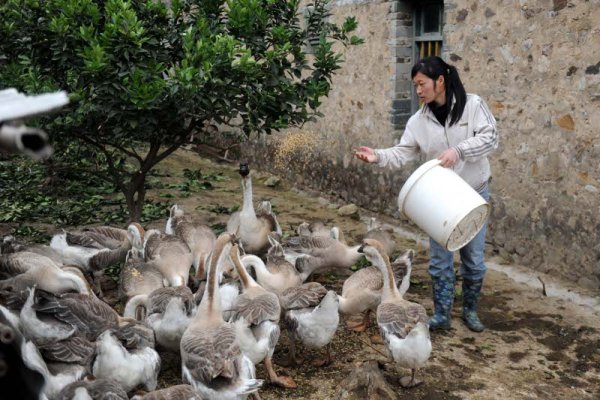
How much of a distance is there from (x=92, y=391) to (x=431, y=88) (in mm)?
3902

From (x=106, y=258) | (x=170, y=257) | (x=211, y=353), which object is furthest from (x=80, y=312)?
(x=106, y=258)

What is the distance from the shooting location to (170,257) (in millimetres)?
6992

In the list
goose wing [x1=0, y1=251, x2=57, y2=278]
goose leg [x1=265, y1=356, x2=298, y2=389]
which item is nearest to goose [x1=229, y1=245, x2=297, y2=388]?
goose leg [x1=265, y1=356, x2=298, y2=389]

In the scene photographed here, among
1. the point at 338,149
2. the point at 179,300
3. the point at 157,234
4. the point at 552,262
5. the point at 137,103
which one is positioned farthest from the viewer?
the point at 338,149

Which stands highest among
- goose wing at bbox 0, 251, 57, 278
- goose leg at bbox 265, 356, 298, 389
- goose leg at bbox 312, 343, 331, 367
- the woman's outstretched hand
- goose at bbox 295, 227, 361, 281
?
the woman's outstretched hand

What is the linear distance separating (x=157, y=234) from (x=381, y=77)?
218 inches

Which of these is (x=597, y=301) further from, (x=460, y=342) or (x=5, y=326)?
(x=5, y=326)

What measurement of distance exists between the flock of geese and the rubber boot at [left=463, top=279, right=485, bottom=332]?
617 millimetres

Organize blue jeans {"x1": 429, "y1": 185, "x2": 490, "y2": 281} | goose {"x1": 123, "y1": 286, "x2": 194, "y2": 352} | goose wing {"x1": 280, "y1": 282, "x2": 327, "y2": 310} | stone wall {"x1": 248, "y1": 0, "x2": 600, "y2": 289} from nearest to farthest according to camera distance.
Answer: goose {"x1": 123, "y1": 286, "x2": 194, "y2": 352} < goose wing {"x1": 280, "y1": 282, "x2": 327, "y2": 310} < blue jeans {"x1": 429, "y1": 185, "x2": 490, "y2": 281} < stone wall {"x1": 248, "y1": 0, "x2": 600, "y2": 289}

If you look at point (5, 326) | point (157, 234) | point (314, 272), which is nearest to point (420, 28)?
point (314, 272)

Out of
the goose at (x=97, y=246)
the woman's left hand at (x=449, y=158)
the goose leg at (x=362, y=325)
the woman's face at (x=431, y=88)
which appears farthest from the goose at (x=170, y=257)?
the woman's face at (x=431, y=88)

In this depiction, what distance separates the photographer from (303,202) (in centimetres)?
1278

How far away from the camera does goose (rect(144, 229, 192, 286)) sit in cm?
688

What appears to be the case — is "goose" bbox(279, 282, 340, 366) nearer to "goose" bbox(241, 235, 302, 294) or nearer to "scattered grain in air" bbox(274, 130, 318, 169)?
"goose" bbox(241, 235, 302, 294)
